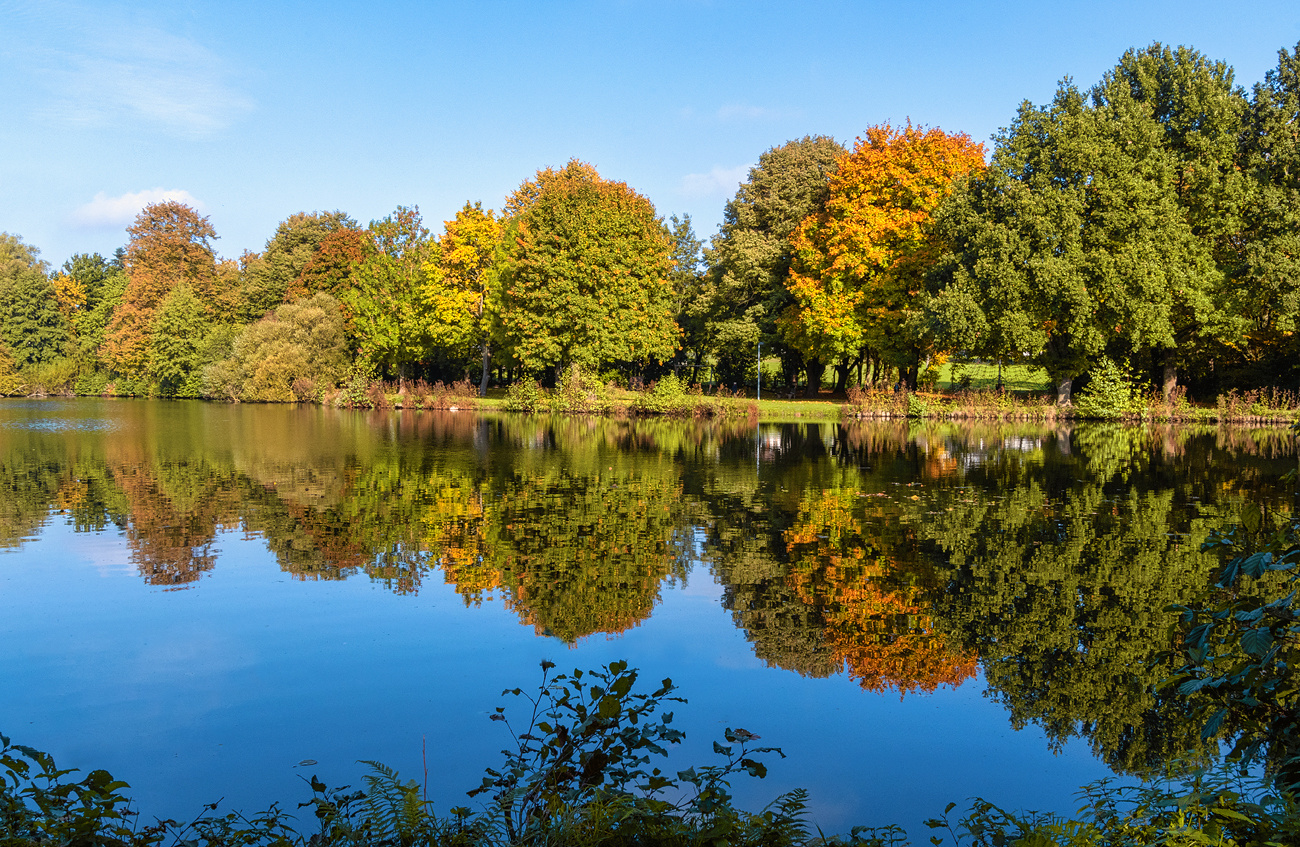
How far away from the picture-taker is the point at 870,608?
344 inches

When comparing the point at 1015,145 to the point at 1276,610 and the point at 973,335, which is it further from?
the point at 1276,610

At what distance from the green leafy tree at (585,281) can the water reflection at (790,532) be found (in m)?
19.9

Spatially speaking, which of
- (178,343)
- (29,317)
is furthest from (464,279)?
(29,317)

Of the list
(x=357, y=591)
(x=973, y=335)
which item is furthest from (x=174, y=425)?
(x=973, y=335)

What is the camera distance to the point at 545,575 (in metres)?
9.93

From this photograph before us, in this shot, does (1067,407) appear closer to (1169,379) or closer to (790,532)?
(1169,379)

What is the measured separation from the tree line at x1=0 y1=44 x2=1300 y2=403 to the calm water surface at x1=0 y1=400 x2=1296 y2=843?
66.4 ft

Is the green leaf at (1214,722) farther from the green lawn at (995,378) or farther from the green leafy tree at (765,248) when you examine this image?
the green lawn at (995,378)

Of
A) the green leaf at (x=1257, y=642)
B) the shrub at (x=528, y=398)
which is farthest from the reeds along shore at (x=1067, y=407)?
the green leaf at (x=1257, y=642)

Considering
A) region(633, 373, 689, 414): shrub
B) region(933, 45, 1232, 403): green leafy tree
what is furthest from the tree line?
region(633, 373, 689, 414): shrub

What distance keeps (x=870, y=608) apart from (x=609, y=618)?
2582 mm

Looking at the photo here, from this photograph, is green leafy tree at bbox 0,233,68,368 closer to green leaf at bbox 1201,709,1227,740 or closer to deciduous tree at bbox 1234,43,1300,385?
deciduous tree at bbox 1234,43,1300,385

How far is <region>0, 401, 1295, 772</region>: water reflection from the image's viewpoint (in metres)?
7.43

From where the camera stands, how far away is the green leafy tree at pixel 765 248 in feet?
164
